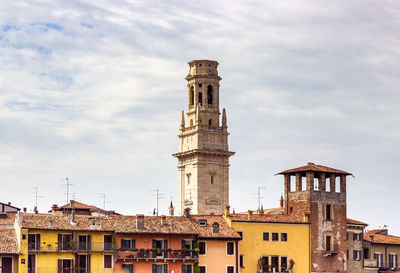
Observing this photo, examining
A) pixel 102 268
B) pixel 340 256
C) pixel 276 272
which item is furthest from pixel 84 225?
pixel 340 256

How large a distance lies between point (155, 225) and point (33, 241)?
37.4 ft

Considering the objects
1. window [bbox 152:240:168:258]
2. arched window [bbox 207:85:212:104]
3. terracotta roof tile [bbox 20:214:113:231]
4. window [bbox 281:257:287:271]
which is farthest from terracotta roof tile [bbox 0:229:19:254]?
arched window [bbox 207:85:212:104]

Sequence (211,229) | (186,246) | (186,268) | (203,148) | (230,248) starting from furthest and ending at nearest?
(203,148) → (211,229) → (230,248) → (186,246) → (186,268)

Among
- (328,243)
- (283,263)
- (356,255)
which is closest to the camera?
(283,263)

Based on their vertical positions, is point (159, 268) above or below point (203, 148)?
below

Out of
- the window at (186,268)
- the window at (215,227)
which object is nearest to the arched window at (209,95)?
the window at (215,227)

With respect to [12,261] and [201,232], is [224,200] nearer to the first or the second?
[201,232]

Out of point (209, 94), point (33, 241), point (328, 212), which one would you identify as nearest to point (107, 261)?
point (33, 241)

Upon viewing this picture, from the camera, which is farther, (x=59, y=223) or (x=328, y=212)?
(x=328, y=212)

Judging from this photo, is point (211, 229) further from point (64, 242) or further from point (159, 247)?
point (64, 242)

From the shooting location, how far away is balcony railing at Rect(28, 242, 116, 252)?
85.9m

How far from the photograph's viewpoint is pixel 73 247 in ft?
285

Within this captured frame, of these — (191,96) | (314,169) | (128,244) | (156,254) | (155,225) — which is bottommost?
(156,254)

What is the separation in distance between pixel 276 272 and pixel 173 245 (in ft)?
33.3
